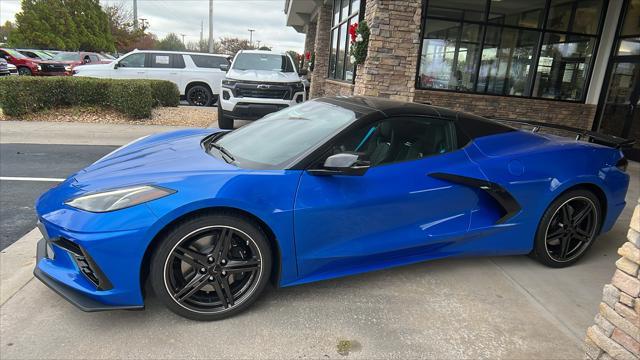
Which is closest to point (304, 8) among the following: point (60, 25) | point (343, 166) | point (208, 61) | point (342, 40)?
point (208, 61)

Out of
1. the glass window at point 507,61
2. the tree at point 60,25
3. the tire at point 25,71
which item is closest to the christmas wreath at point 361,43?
the glass window at point 507,61

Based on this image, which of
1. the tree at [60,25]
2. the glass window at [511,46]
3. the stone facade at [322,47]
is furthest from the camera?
the tree at [60,25]

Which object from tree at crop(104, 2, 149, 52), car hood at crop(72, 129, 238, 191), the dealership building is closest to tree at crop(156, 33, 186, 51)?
tree at crop(104, 2, 149, 52)

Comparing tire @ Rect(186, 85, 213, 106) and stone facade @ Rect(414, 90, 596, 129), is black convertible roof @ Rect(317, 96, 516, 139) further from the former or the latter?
tire @ Rect(186, 85, 213, 106)

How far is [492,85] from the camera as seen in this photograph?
34.3 feet

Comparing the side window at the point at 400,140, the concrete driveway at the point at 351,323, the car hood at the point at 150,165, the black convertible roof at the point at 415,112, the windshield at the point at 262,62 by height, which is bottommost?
the concrete driveway at the point at 351,323

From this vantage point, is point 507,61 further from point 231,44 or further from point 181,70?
point 231,44

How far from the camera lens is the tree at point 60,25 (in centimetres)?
3297

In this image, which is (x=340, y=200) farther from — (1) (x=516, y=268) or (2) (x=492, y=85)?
(2) (x=492, y=85)

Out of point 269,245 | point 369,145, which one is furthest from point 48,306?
point 369,145

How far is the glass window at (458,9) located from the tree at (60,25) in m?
34.1

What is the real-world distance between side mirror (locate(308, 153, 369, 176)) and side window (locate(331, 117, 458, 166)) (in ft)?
0.56

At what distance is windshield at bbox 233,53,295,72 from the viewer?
10070 mm

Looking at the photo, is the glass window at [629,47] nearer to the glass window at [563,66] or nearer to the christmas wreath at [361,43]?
the glass window at [563,66]
